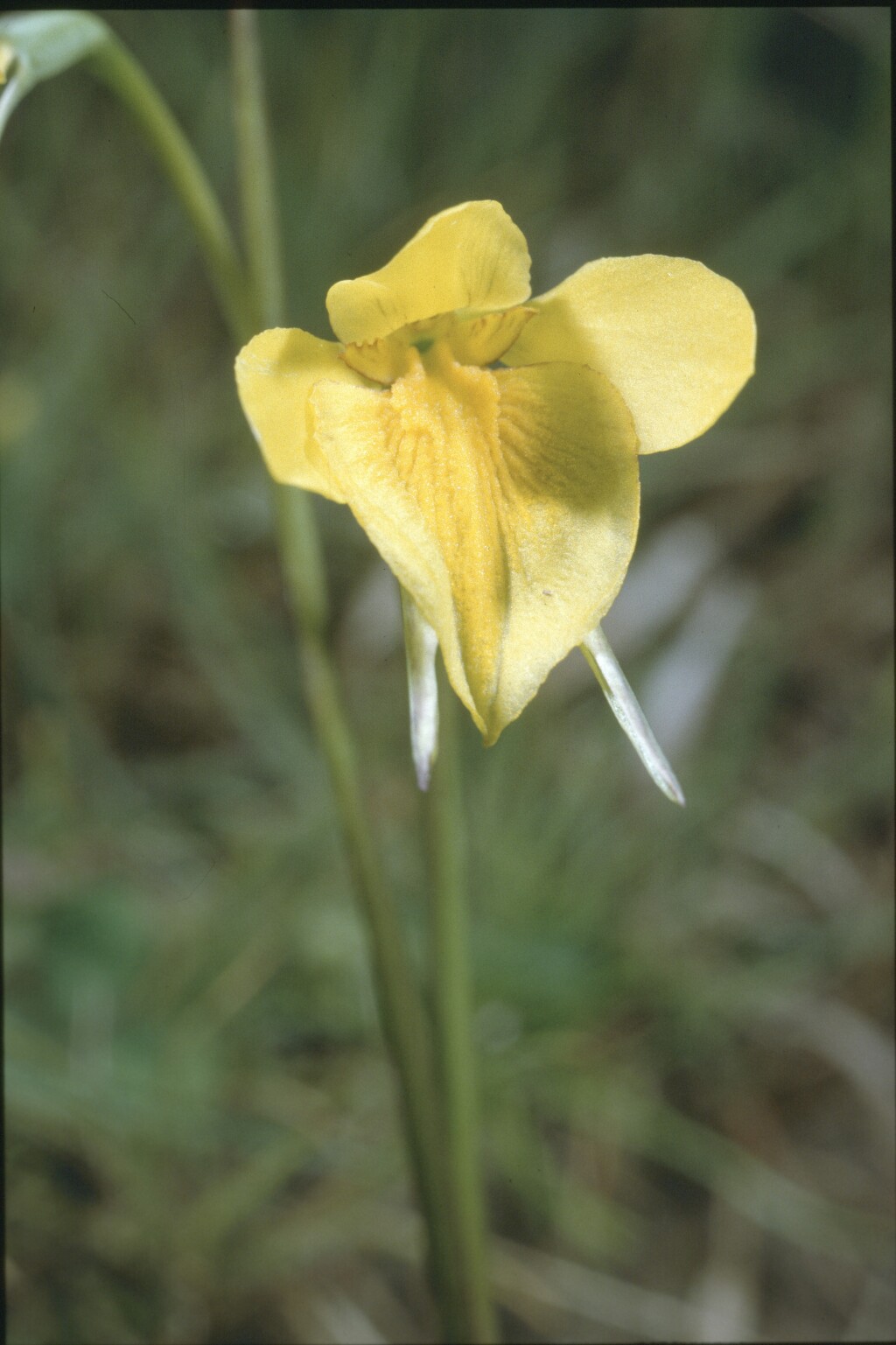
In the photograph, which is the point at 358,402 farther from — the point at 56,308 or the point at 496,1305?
the point at 56,308

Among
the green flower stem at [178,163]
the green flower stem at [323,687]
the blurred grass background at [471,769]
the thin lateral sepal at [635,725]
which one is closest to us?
the thin lateral sepal at [635,725]

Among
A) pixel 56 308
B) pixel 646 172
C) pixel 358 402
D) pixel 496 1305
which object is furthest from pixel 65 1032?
pixel 646 172

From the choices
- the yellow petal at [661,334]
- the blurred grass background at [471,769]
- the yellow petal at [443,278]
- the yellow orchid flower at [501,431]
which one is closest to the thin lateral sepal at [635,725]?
the yellow orchid flower at [501,431]

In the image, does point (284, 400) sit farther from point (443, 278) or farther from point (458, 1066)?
point (458, 1066)

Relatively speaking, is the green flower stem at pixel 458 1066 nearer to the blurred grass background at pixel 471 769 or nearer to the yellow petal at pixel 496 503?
the yellow petal at pixel 496 503

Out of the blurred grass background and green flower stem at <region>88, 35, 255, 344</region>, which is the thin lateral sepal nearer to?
green flower stem at <region>88, 35, 255, 344</region>

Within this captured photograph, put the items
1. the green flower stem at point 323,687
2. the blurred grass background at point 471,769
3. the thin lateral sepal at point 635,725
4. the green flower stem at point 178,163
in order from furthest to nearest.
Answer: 1. the blurred grass background at point 471,769
2. the green flower stem at point 323,687
3. the green flower stem at point 178,163
4. the thin lateral sepal at point 635,725

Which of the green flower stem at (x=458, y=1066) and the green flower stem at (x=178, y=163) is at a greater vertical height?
the green flower stem at (x=178, y=163)
